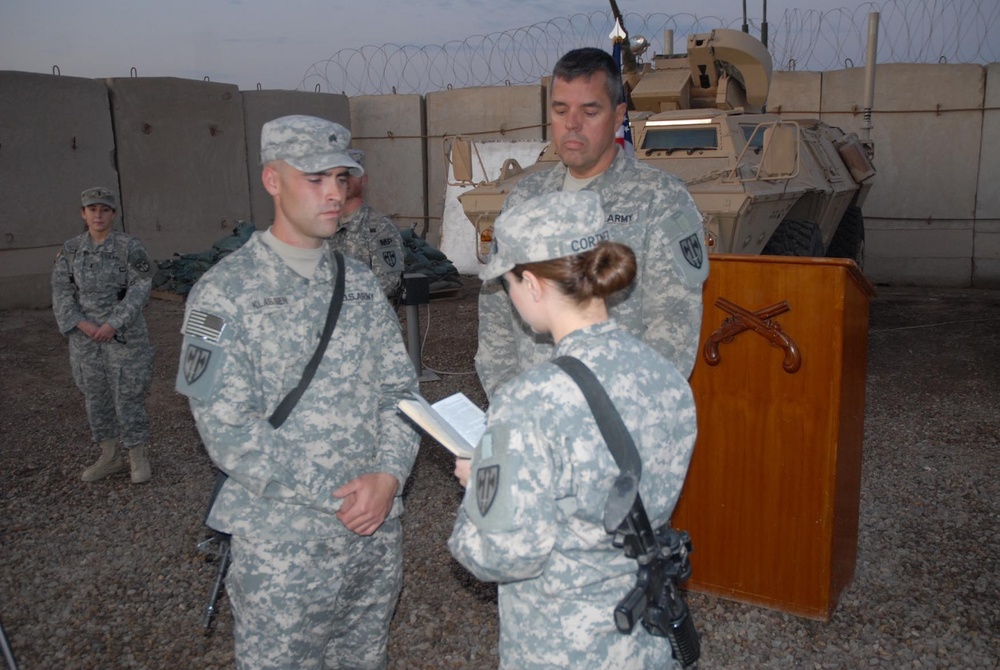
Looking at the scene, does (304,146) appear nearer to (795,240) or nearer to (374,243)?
(374,243)

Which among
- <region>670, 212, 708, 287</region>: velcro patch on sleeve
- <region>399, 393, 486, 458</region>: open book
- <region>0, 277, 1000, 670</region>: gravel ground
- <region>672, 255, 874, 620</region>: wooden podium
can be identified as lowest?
<region>0, 277, 1000, 670</region>: gravel ground

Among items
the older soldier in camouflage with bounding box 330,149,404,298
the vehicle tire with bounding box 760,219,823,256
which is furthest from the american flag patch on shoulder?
the vehicle tire with bounding box 760,219,823,256

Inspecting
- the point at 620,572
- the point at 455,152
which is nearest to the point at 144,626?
the point at 620,572

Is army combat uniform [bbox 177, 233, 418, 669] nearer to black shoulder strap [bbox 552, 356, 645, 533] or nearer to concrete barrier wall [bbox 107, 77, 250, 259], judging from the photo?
black shoulder strap [bbox 552, 356, 645, 533]

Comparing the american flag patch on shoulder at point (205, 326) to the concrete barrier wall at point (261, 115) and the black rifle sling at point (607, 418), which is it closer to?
the black rifle sling at point (607, 418)

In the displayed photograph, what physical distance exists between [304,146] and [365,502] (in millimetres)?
869

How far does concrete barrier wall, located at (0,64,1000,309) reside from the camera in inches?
402

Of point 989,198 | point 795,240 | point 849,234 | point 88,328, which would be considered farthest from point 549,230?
point 989,198

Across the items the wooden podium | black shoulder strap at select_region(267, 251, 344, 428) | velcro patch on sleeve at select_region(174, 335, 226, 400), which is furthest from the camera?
the wooden podium

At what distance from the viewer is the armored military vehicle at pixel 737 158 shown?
21.2 ft

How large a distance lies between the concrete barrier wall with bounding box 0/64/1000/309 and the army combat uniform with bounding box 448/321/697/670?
10096 millimetres

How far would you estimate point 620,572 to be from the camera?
158 cm

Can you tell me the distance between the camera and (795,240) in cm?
750

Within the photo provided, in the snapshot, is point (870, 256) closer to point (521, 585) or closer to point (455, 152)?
point (455, 152)
